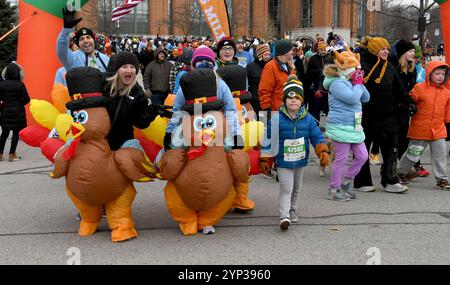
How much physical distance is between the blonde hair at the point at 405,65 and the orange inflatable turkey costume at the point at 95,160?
4351mm

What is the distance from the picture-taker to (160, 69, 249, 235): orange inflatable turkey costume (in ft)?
16.1

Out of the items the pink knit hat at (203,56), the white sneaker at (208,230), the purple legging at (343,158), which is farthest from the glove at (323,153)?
the pink knit hat at (203,56)

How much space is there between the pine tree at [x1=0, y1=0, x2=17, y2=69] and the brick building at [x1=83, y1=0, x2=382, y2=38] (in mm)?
24369

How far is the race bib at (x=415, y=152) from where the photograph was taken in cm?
723

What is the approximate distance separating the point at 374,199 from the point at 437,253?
2024mm

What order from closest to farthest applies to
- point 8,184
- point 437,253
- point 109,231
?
point 437,253 < point 109,231 < point 8,184

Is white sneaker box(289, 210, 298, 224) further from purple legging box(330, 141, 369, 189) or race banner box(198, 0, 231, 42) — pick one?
race banner box(198, 0, 231, 42)

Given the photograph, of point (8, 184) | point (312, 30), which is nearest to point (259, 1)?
point (312, 30)

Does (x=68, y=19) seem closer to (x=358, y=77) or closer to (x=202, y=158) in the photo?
(x=202, y=158)

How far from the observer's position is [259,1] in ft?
216

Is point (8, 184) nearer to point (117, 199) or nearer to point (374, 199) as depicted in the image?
point (117, 199)

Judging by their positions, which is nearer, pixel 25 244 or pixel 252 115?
pixel 25 244

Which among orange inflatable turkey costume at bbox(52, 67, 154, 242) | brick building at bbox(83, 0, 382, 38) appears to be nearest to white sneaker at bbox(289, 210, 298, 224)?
orange inflatable turkey costume at bbox(52, 67, 154, 242)

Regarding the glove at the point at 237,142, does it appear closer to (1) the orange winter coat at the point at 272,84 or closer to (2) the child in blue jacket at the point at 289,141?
(2) the child in blue jacket at the point at 289,141
